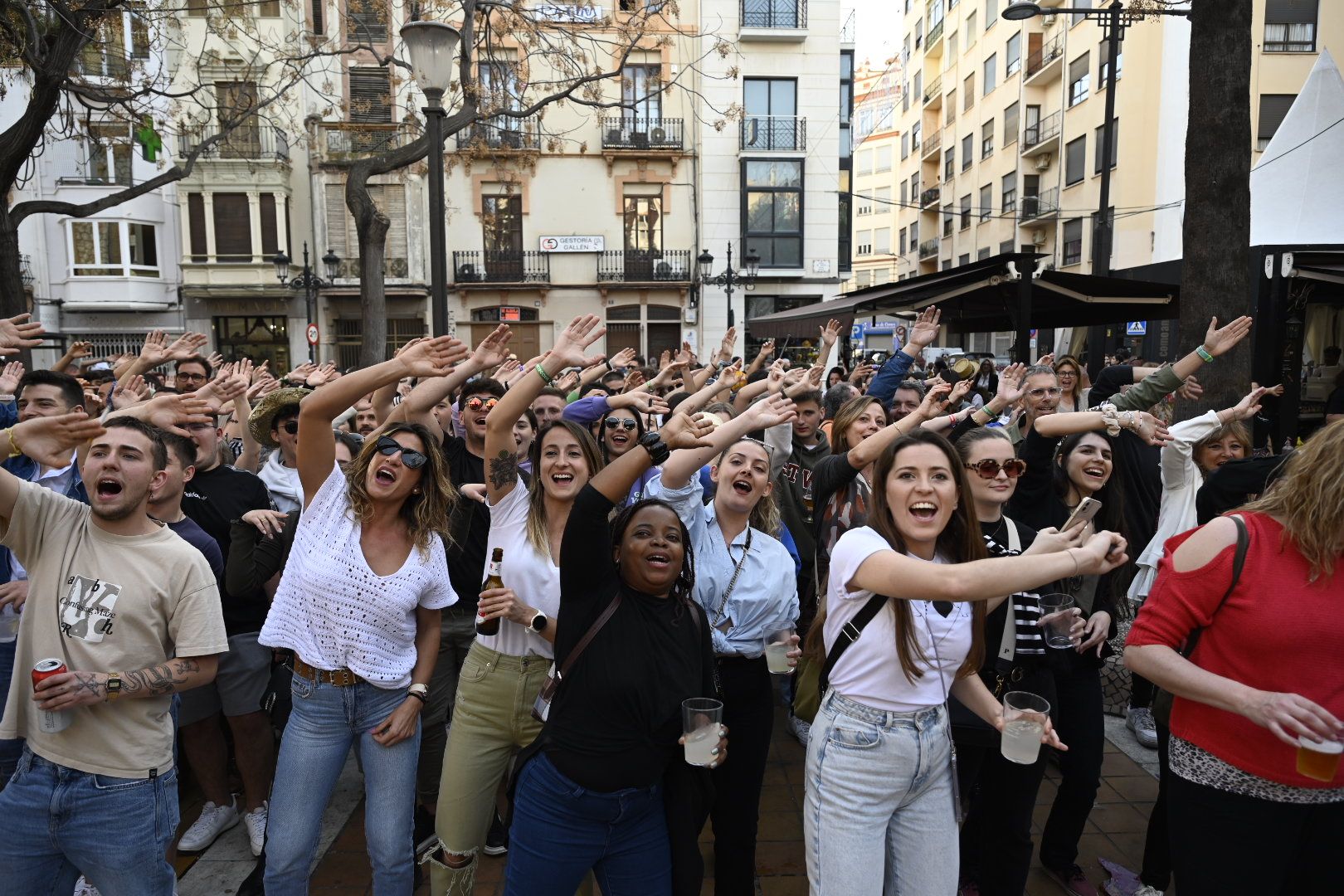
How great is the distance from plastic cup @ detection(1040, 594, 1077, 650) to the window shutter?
28555 millimetres

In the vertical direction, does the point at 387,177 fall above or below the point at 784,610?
above

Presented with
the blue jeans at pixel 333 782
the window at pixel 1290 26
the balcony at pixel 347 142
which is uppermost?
the window at pixel 1290 26

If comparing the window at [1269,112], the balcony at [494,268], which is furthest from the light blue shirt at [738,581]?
the window at [1269,112]

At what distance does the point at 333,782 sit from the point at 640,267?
2463 cm

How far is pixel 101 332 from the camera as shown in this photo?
26703 mm

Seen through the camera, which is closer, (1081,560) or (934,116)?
(1081,560)

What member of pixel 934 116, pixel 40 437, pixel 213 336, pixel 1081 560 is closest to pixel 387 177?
pixel 213 336

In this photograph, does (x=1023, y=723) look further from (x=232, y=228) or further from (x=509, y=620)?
(x=232, y=228)

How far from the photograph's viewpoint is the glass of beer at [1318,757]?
A: 2.02 m

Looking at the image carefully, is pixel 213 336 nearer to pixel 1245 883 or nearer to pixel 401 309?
pixel 401 309

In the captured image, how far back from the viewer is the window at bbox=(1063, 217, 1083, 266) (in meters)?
28.4

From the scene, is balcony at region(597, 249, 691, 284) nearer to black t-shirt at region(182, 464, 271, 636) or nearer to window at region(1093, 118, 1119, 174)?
window at region(1093, 118, 1119, 174)

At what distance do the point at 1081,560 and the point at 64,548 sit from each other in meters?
2.99

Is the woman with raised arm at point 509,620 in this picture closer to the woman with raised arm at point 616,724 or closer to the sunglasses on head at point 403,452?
the sunglasses on head at point 403,452
